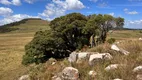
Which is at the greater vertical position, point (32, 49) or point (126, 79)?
point (126, 79)

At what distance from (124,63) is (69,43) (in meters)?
37.1

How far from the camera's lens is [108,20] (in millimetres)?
50656

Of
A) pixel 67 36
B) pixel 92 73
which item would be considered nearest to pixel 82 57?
pixel 92 73

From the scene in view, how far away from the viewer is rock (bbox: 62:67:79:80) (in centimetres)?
1114

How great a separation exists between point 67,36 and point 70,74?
1446 inches

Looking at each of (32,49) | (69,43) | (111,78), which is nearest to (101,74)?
(111,78)

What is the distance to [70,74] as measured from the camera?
1128 centimetres

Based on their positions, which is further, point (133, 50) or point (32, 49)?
point (32, 49)

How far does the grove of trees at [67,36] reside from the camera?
41.2 meters

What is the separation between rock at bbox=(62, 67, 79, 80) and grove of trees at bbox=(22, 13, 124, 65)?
94.3 feet

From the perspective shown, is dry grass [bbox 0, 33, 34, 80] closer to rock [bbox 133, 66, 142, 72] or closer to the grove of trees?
the grove of trees

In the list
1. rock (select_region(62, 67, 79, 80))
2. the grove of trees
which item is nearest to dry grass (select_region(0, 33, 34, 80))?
the grove of trees

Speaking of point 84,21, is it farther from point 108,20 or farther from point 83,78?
point 83,78

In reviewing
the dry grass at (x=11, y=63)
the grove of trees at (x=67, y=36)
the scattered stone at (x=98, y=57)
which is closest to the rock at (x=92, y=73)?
the scattered stone at (x=98, y=57)
